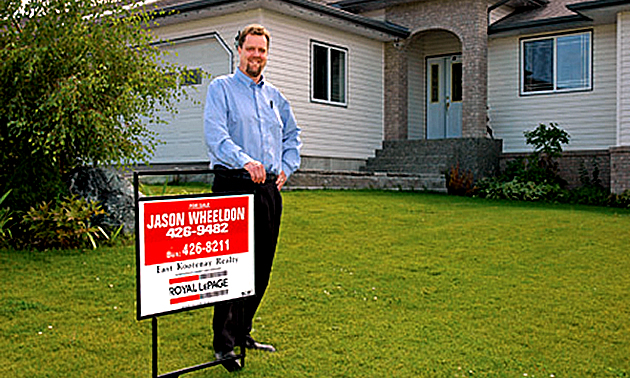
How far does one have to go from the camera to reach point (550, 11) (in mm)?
19000

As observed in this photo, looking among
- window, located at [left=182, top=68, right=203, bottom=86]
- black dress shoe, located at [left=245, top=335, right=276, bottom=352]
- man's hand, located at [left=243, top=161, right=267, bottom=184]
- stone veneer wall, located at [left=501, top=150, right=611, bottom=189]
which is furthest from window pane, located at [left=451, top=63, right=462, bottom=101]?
man's hand, located at [left=243, top=161, right=267, bottom=184]

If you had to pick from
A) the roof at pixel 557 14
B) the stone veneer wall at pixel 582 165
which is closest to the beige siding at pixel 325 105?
the roof at pixel 557 14

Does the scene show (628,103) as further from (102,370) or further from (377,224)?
(102,370)

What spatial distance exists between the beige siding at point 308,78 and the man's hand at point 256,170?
461 inches

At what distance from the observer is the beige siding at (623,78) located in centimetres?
1603

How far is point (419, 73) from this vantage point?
20.8 m

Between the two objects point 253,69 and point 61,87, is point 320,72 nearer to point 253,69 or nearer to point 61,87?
point 61,87

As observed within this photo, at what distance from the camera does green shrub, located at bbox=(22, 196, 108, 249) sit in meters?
8.20

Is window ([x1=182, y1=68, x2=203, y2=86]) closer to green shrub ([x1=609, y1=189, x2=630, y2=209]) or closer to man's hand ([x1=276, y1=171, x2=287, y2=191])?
man's hand ([x1=276, y1=171, x2=287, y2=191])

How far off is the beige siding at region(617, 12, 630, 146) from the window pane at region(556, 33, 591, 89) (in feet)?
5.13

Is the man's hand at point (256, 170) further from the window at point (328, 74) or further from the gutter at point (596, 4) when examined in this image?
the gutter at point (596, 4)

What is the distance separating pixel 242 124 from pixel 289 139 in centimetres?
51

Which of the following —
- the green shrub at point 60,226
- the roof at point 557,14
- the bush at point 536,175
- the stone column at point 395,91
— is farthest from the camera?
the stone column at point 395,91

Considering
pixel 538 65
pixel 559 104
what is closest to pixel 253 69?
pixel 559 104
